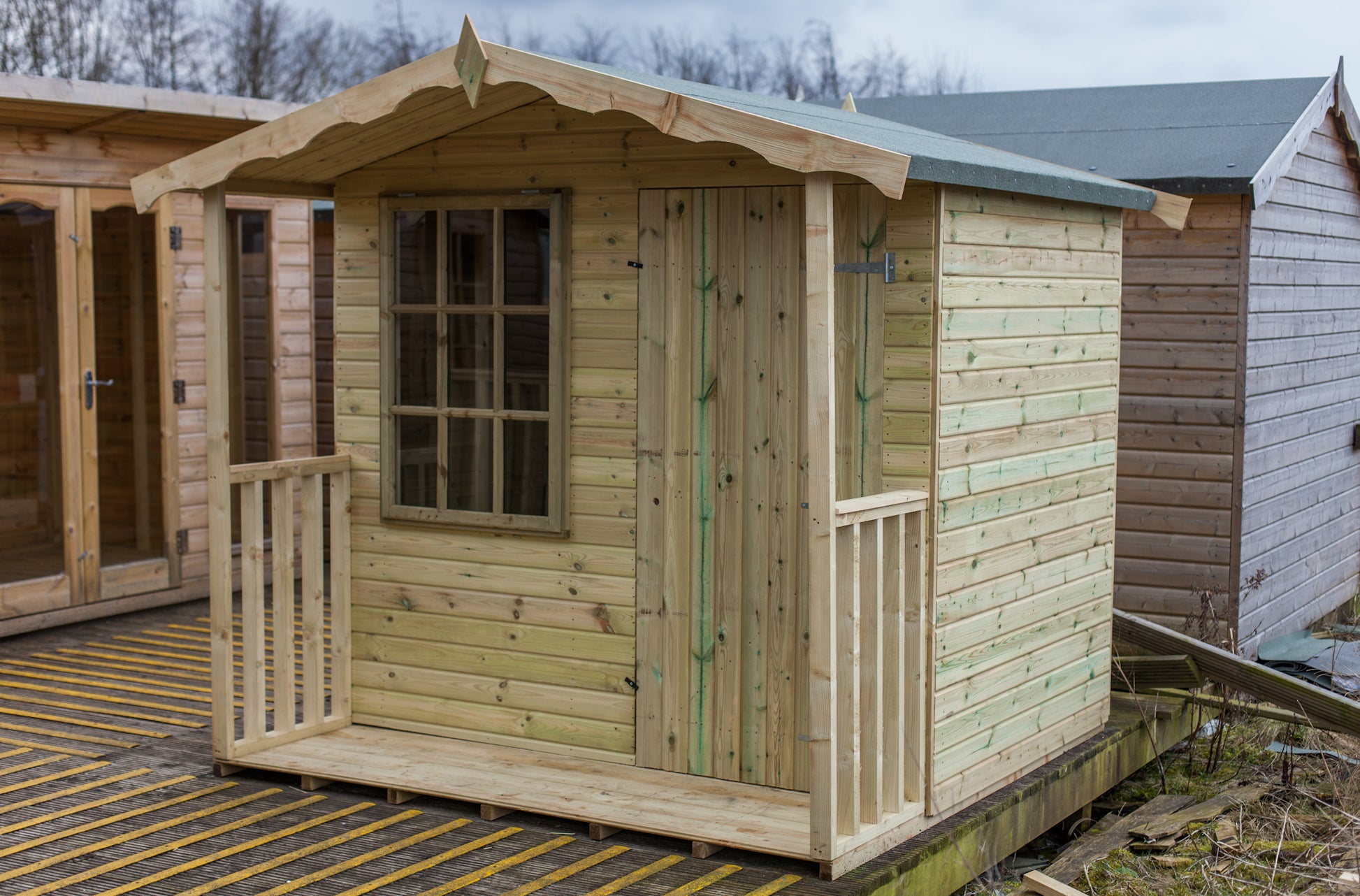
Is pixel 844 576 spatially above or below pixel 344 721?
above

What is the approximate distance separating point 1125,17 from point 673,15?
13328 mm

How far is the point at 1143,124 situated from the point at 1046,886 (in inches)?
238

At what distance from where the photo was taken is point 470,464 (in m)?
6.02

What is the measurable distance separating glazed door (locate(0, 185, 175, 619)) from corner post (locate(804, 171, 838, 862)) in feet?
17.6

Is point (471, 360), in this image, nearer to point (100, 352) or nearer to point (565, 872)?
point (565, 872)

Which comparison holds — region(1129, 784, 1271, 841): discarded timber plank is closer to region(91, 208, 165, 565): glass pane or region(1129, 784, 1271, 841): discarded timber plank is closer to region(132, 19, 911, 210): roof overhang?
region(132, 19, 911, 210): roof overhang

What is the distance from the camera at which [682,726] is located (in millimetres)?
5691

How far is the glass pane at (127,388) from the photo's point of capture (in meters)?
8.72

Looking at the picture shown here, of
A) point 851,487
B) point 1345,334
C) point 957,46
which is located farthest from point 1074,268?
point 957,46

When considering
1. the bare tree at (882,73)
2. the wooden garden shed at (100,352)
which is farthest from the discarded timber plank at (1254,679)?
the bare tree at (882,73)

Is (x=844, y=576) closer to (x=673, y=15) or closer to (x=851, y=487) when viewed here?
(x=851, y=487)

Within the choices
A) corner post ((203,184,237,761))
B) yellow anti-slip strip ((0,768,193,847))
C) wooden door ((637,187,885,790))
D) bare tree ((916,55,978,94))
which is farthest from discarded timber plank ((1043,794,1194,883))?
bare tree ((916,55,978,94))

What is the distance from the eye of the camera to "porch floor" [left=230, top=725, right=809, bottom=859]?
Result: 509 cm

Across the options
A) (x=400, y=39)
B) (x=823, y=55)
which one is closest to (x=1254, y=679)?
(x=823, y=55)
